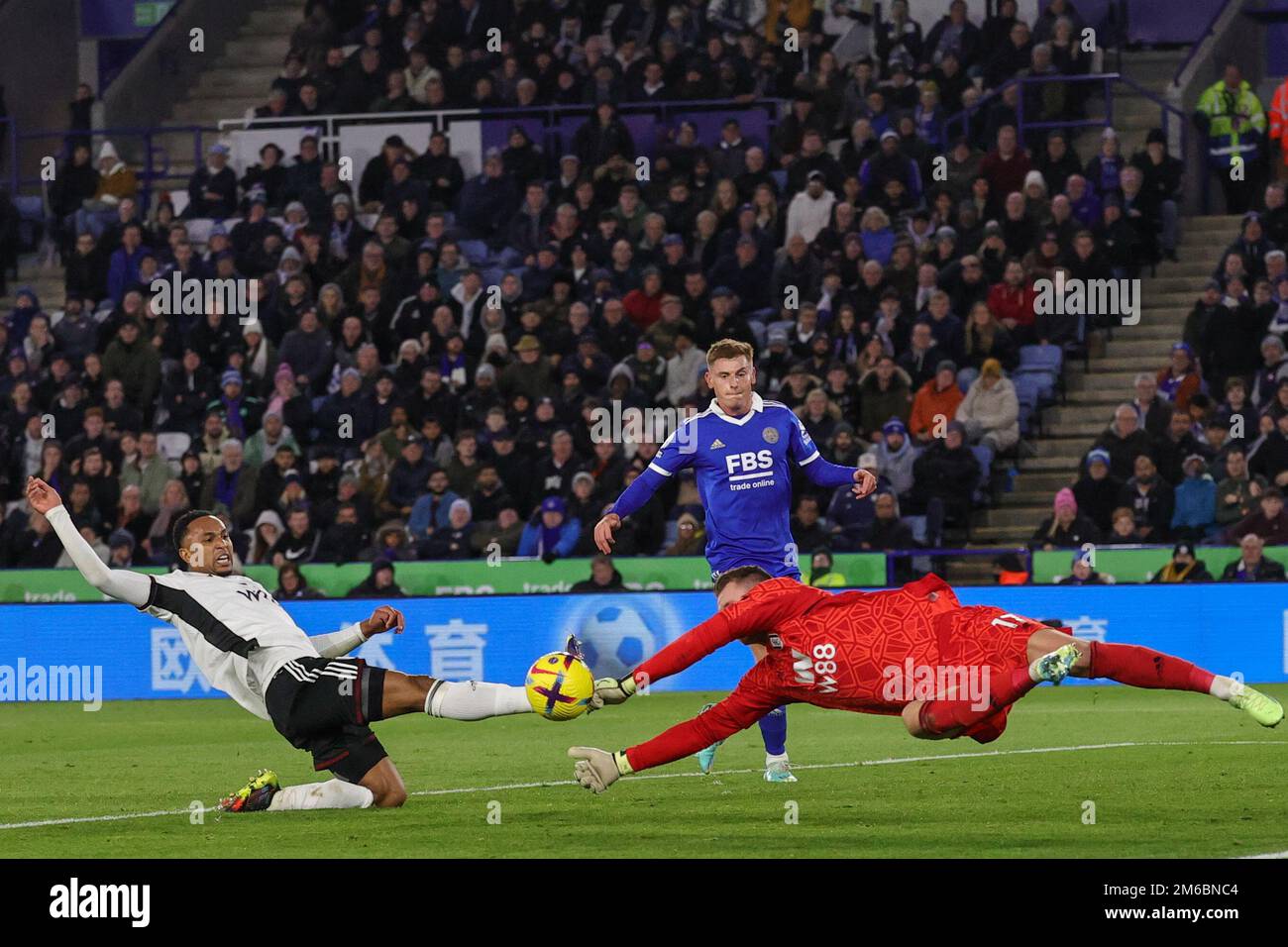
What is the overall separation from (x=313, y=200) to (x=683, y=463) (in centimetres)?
1442

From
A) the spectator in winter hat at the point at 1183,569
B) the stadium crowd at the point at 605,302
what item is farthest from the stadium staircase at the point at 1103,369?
the spectator in winter hat at the point at 1183,569

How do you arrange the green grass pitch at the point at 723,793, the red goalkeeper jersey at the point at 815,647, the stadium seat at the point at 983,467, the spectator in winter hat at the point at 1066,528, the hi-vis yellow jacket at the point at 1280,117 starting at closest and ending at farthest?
the red goalkeeper jersey at the point at 815,647
the green grass pitch at the point at 723,793
the spectator in winter hat at the point at 1066,528
the stadium seat at the point at 983,467
the hi-vis yellow jacket at the point at 1280,117

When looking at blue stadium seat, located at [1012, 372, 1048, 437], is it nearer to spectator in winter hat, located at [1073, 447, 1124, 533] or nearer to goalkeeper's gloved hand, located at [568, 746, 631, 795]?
spectator in winter hat, located at [1073, 447, 1124, 533]

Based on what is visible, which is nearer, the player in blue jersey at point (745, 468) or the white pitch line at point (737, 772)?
the white pitch line at point (737, 772)

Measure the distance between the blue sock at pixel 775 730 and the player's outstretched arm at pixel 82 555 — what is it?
3.43m

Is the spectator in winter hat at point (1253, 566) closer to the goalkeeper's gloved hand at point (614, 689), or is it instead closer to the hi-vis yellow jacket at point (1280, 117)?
the hi-vis yellow jacket at point (1280, 117)

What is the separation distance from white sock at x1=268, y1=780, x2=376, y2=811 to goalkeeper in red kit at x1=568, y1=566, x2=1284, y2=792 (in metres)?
1.99

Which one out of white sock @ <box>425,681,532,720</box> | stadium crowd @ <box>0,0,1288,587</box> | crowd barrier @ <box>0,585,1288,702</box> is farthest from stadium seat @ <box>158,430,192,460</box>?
white sock @ <box>425,681,532,720</box>

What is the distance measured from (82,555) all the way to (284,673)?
42.9 inches

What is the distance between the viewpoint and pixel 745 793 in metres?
11.6

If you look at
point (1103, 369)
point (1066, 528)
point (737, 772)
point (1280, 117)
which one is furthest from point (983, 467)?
point (737, 772)

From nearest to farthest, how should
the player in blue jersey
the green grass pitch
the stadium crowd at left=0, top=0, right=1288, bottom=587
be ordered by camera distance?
1. the green grass pitch
2. the player in blue jersey
3. the stadium crowd at left=0, top=0, right=1288, bottom=587

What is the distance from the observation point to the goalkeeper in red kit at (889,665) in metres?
9.16

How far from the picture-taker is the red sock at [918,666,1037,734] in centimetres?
912
